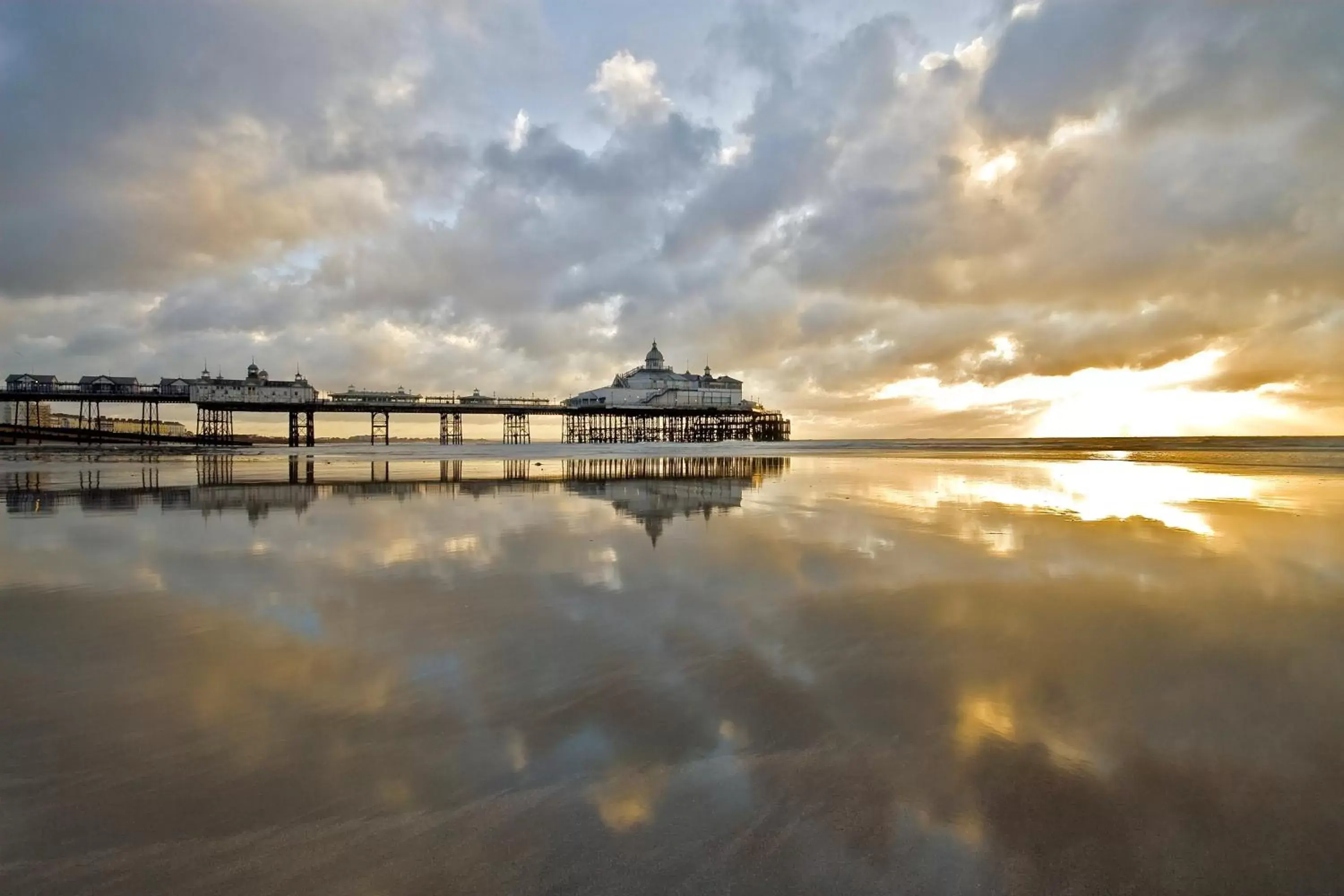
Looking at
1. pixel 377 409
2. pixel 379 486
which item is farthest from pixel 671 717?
pixel 377 409

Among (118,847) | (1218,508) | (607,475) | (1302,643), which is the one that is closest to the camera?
(118,847)

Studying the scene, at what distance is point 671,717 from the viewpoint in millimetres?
3332

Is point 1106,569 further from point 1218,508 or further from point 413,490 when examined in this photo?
point 413,490

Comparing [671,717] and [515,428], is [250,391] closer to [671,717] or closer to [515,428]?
[515,428]

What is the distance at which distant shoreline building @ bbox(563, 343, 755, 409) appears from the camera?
97812 mm

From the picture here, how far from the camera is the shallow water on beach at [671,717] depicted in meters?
2.22

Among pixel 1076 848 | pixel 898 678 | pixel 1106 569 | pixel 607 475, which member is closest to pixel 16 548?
pixel 898 678

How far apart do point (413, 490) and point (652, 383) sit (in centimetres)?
8789

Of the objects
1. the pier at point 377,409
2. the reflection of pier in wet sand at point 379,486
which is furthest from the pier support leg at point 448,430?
the reflection of pier in wet sand at point 379,486

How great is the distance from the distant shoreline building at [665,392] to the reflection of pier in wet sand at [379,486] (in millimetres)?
68076

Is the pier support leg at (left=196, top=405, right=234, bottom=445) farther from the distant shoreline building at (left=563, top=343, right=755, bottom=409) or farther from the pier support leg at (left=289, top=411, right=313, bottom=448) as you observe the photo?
the distant shoreline building at (left=563, top=343, right=755, bottom=409)

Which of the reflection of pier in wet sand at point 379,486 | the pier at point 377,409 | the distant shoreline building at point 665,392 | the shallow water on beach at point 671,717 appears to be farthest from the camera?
the distant shoreline building at point 665,392

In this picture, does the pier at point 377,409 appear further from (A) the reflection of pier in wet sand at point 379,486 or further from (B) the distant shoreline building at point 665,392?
(A) the reflection of pier in wet sand at point 379,486

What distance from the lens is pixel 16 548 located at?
7750 mm
